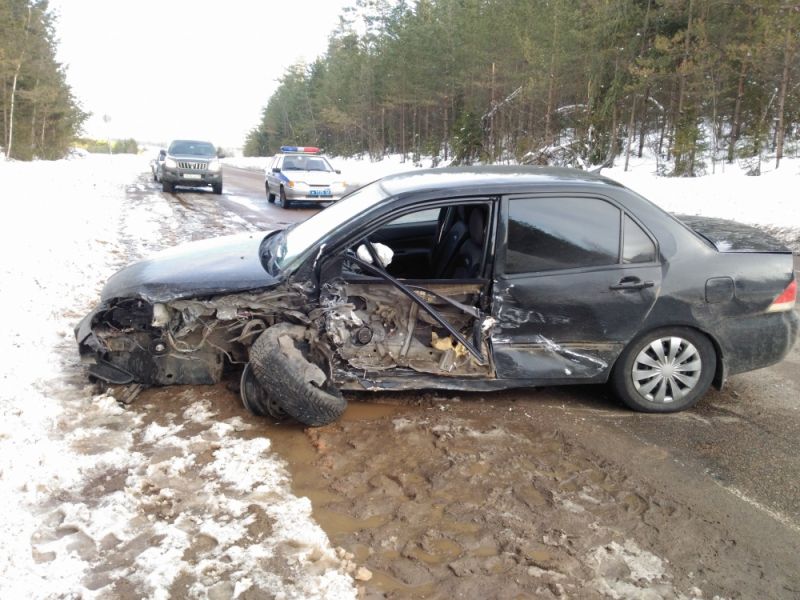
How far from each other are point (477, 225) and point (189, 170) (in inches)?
670

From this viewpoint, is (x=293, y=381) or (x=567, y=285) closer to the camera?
(x=293, y=381)

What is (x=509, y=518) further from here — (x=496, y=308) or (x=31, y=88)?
(x=31, y=88)

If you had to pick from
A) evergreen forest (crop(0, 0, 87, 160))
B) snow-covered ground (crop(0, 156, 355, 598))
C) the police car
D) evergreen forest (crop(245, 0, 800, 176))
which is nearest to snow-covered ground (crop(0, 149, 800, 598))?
snow-covered ground (crop(0, 156, 355, 598))

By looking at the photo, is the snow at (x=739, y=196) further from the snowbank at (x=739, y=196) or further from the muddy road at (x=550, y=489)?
the muddy road at (x=550, y=489)

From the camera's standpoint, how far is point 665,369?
4.00 meters

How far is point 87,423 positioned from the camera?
3.75 metres

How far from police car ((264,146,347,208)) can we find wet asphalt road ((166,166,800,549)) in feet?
42.9

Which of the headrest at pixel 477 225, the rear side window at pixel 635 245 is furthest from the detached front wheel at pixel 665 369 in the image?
the headrest at pixel 477 225

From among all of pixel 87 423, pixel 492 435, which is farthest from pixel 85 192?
pixel 492 435

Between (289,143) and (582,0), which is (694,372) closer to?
(582,0)

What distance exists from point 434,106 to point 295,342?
42.2 meters

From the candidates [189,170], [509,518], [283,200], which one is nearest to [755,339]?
[509,518]

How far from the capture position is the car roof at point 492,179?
394 cm

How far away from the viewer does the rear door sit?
3.87 m
